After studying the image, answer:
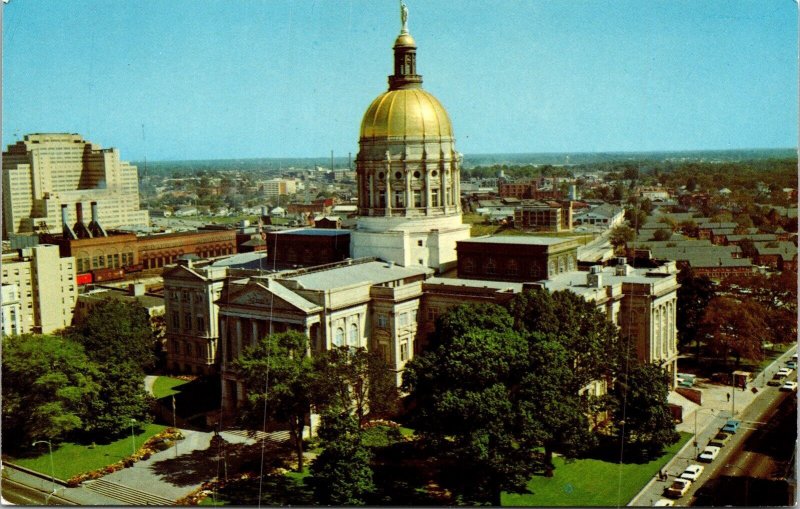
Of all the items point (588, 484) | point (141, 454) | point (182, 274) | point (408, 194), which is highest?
point (408, 194)

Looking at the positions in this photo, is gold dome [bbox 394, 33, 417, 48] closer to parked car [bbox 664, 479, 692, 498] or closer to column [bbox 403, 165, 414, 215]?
column [bbox 403, 165, 414, 215]

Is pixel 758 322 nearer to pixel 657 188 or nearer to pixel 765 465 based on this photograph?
pixel 765 465

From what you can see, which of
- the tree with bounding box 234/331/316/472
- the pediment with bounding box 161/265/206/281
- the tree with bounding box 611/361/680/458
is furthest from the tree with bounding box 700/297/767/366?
the pediment with bounding box 161/265/206/281

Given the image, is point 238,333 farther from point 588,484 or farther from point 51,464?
point 588,484

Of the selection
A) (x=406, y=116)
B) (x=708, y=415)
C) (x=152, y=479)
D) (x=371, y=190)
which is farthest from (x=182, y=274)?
(x=708, y=415)

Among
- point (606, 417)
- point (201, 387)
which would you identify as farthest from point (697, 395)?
point (201, 387)

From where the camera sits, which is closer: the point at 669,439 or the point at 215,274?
the point at 669,439

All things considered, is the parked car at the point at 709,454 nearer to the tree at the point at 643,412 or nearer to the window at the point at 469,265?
the tree at the point at 643,412
